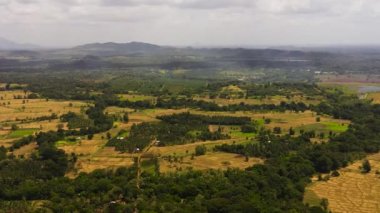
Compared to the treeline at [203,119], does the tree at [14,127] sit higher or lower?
lower

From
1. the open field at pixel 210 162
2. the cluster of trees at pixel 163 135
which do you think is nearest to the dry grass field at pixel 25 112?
the cluster of trees at pixel 163 135

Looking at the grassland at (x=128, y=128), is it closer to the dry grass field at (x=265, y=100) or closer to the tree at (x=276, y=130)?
the dry grass field at (x=265, y=100)

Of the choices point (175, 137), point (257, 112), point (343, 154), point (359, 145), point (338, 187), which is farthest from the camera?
point (257, 112)

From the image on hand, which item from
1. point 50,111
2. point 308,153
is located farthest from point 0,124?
point 308,153

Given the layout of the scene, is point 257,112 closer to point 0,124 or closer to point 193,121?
point 193,121

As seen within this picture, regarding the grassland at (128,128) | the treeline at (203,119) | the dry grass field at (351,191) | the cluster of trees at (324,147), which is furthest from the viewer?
the treeline at (203,119)

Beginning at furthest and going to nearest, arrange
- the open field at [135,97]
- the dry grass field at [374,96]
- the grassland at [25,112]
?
the open field at [135,97] → the dry grass field at [374,96] → the grassland at [25,112]

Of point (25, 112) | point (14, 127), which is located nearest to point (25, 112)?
point (25, 112)

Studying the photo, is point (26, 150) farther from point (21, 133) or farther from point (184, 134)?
point (184, 134)
